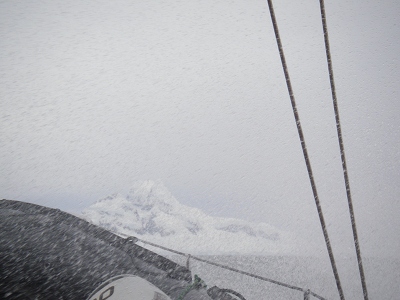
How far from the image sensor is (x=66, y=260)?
9.54 feet

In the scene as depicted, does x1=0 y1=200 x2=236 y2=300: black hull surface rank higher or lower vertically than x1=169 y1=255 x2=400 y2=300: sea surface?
higher

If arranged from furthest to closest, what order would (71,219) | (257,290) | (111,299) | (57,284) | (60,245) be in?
(257,290)
(71,219)
(60,245)
(57,284)
(111,299)

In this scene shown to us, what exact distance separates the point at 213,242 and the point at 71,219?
20413cm

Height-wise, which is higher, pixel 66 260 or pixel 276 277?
pixel 66 260

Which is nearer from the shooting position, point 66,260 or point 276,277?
point 66,260

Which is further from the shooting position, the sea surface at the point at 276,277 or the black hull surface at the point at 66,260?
the sea surface at the point at 276,277

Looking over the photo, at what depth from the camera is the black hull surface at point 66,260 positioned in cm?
246

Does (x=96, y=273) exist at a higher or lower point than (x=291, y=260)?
higher

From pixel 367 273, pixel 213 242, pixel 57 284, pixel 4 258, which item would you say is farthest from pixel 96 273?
pixel 213 242

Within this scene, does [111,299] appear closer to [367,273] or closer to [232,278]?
[232,278]

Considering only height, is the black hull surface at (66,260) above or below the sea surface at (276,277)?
above

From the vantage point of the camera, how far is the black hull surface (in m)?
2.46

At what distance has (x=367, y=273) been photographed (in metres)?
57.1

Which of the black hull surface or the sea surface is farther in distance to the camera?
the sea surface
